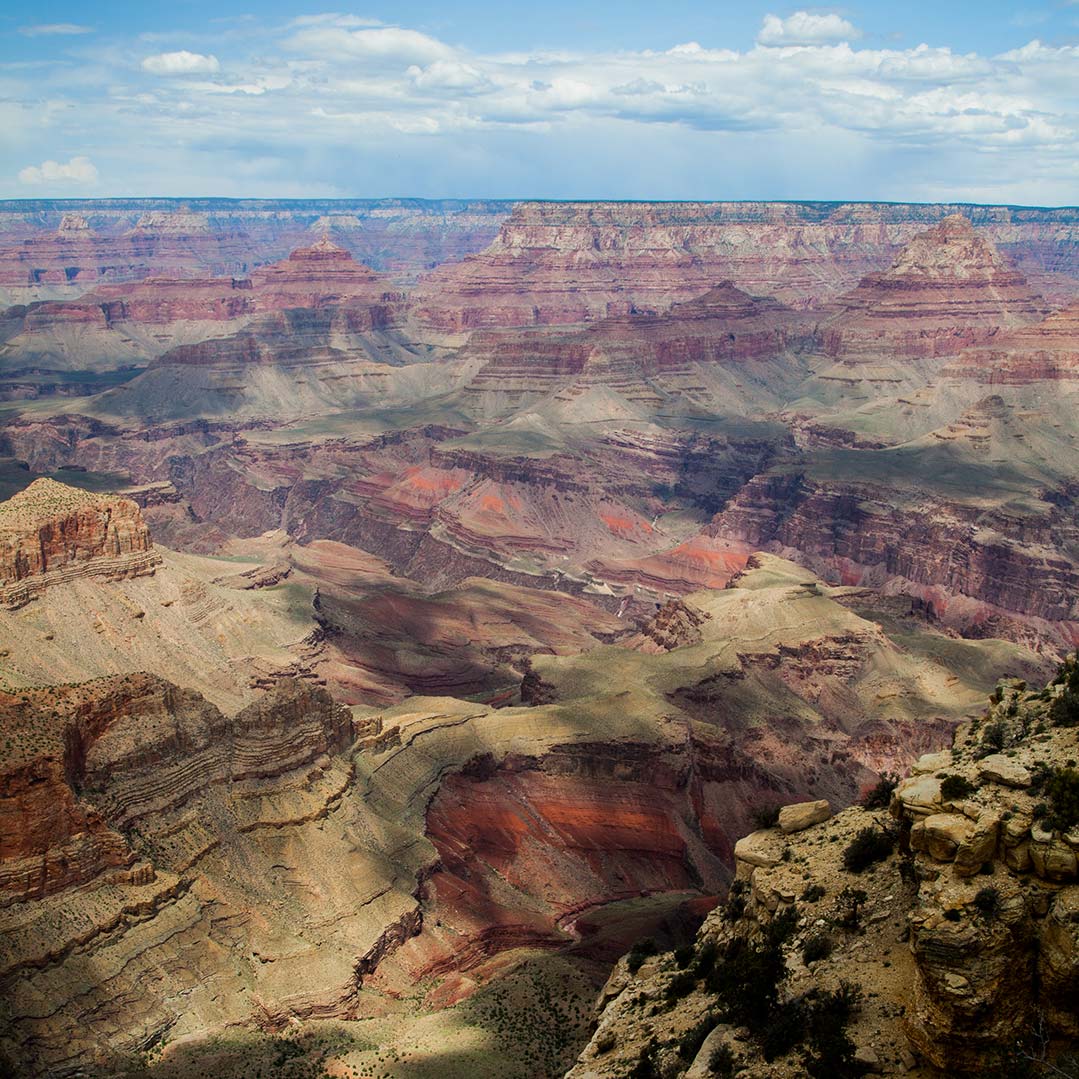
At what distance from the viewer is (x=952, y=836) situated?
22297 millimetres

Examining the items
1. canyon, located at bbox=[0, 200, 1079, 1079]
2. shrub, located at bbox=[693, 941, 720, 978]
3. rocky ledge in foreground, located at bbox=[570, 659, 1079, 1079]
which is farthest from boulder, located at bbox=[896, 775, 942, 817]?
shrub, located at bbox=[693, 941, 720, 978]

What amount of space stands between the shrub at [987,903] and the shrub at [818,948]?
618 centimetres

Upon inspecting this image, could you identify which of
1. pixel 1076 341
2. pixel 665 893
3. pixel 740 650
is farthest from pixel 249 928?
pixel 1076 341

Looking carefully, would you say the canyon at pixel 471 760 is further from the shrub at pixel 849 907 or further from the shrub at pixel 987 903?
the shrub at pixel 849 907

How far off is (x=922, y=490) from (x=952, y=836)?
450 feet

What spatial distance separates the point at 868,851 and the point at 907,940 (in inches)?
143

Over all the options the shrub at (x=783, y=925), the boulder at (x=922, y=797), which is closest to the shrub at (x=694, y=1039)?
the shrub at (x=783, y=925)

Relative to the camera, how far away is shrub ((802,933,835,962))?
26.7 meters

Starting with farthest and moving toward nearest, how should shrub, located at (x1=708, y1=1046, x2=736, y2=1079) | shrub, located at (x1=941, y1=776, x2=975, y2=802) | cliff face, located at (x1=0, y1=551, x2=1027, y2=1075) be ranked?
cliff face, located at (x1=0, y1=551, x2=1027, y2=1075) < shrub, located at (x1=708, y1=1046, x2=736, y2=1079) < shrub, located at (x1=941, y1=776, x2=975, y2=802)

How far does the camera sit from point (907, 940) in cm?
2531

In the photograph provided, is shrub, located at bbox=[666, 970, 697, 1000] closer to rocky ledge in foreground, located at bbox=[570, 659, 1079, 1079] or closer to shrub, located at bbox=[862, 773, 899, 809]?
rocky ledge in foreground, located at bbox=[570, 659, 1079, 1079]

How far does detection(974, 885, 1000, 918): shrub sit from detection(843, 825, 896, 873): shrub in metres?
7.43

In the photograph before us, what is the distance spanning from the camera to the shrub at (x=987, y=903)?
21.1 m

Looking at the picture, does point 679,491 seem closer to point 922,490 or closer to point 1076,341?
point 922,490
